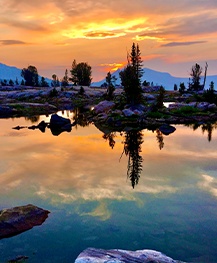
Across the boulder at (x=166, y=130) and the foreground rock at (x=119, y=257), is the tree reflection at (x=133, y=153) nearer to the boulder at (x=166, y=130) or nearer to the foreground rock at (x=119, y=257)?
the boulder at (x=166, y=130)

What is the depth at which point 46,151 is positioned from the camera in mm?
29875

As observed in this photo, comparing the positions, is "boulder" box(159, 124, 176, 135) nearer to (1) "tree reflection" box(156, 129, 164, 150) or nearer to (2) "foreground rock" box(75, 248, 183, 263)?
Result: (1) "tree reflection" box(156, 129, 164, 150)

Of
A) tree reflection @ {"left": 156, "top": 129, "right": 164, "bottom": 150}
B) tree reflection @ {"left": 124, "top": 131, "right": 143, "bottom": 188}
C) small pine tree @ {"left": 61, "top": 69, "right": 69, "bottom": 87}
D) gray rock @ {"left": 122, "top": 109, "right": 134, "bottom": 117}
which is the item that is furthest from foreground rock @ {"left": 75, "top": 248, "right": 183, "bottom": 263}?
small pine tree @ {"left": 61, "top": 69, "right": 69, "bottom": 87}

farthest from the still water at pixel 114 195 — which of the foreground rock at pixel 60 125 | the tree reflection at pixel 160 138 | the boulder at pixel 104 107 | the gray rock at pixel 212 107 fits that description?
→ the gray rock at pixel 212 107

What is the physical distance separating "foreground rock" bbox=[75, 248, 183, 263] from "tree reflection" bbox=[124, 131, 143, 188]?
9.39 meters

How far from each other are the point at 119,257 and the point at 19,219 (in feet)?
20.7

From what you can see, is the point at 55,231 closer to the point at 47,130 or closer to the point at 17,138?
the point at 17,138

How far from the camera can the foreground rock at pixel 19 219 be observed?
42.9 feet

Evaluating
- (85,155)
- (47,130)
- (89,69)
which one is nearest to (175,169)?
(85,155)

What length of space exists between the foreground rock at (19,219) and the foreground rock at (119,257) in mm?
4861

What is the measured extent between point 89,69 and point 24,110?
90081 mm

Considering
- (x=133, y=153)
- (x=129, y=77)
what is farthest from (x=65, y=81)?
(x=133, y=153)

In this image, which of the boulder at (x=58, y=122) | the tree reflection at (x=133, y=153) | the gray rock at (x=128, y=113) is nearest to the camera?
the tree reflection at (x=133, y=153)

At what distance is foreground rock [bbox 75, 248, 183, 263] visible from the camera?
9055mm
